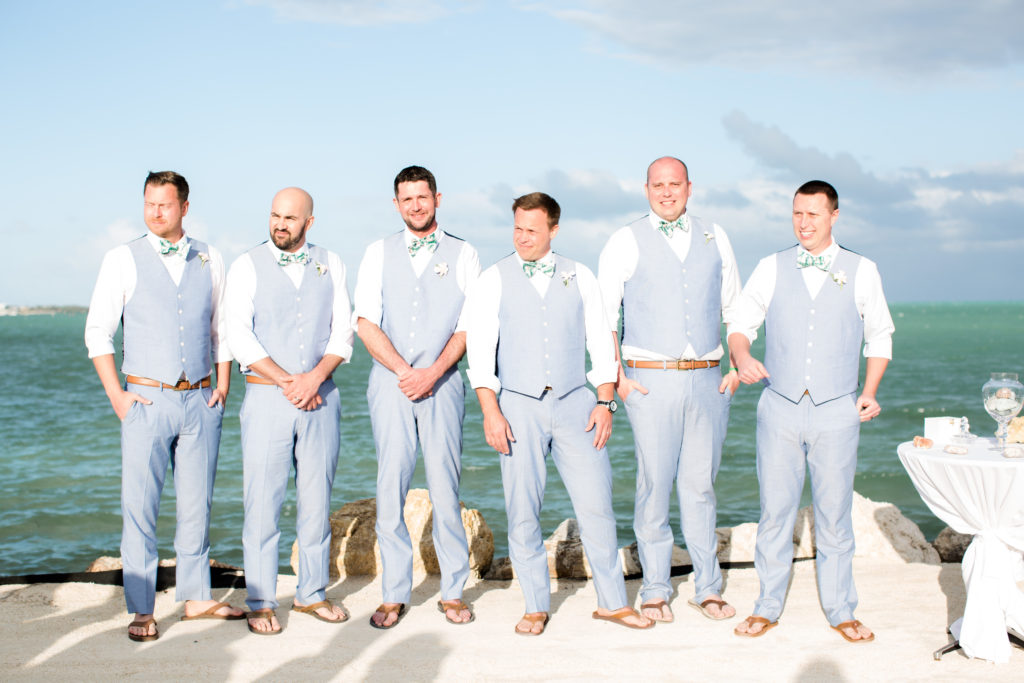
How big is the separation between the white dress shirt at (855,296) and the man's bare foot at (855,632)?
4.51ft

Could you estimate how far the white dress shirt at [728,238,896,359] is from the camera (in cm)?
477

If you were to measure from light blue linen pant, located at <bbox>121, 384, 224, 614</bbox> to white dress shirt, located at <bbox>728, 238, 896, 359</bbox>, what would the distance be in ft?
9.37

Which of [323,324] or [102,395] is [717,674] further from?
[102,395]

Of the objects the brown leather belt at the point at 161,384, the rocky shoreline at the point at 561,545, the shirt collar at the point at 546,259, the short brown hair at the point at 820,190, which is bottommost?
the rocky shoreline at the point at 561,545

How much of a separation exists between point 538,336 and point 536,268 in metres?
0.35

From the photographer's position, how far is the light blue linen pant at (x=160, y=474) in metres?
4.81

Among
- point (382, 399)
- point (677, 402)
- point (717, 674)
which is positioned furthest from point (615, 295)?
point (717, 674)

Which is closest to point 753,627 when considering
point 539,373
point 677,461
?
point 677,461

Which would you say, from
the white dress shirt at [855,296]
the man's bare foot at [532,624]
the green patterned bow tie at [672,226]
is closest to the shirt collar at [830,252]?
the white dress shirt at [855,296]

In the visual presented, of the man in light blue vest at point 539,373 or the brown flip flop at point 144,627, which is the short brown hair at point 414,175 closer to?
the man in light blue vest at point 539,373

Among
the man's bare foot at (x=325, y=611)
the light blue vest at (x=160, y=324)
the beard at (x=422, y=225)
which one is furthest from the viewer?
the man's bare foot at (x=325, y=611)

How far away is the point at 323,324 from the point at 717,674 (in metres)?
2.63

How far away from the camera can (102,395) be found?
100ft

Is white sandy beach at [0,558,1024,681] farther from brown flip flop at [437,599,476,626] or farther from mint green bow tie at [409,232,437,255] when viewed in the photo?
mint green bow tie at [409,232,437,255]
